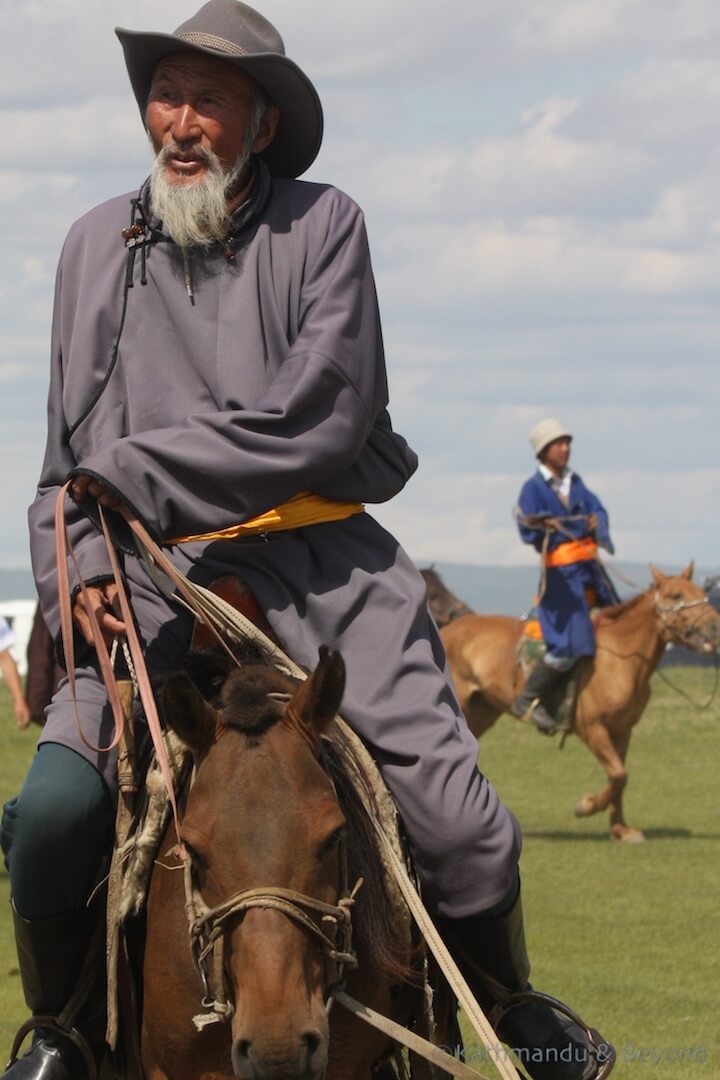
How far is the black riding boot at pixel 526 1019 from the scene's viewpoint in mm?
4676

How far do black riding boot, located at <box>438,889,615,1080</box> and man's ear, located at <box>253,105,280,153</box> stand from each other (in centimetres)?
193

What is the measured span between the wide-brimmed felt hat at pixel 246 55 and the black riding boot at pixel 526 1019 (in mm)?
1959

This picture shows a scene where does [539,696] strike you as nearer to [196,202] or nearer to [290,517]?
[290,517]

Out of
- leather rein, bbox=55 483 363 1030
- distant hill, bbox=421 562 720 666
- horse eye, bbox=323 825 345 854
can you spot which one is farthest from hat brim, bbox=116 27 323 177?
distant hill, bbox=421 562 720 666

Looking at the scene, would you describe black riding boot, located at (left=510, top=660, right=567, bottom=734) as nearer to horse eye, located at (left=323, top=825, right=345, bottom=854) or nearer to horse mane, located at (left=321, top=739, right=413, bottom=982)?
horse mane, located at (left=321, top=739, right=413, bottom=982)

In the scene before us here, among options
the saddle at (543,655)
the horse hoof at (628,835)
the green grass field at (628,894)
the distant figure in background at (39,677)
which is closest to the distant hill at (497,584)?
the green grass field at (628,894)

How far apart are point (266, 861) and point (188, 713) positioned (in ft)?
1.14

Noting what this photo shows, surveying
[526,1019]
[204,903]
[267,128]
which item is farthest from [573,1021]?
[267,128]

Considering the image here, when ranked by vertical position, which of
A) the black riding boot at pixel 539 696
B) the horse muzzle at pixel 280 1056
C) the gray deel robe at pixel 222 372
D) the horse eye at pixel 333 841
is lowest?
the black riding boot at pixel 539 696

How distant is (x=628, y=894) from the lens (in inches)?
463

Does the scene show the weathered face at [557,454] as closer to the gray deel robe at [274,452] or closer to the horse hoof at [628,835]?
the horse hoof at [628,835]

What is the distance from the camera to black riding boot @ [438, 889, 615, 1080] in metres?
4.68

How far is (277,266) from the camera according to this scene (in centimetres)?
458

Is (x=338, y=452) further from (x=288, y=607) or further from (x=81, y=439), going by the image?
(x=81, y=439)
